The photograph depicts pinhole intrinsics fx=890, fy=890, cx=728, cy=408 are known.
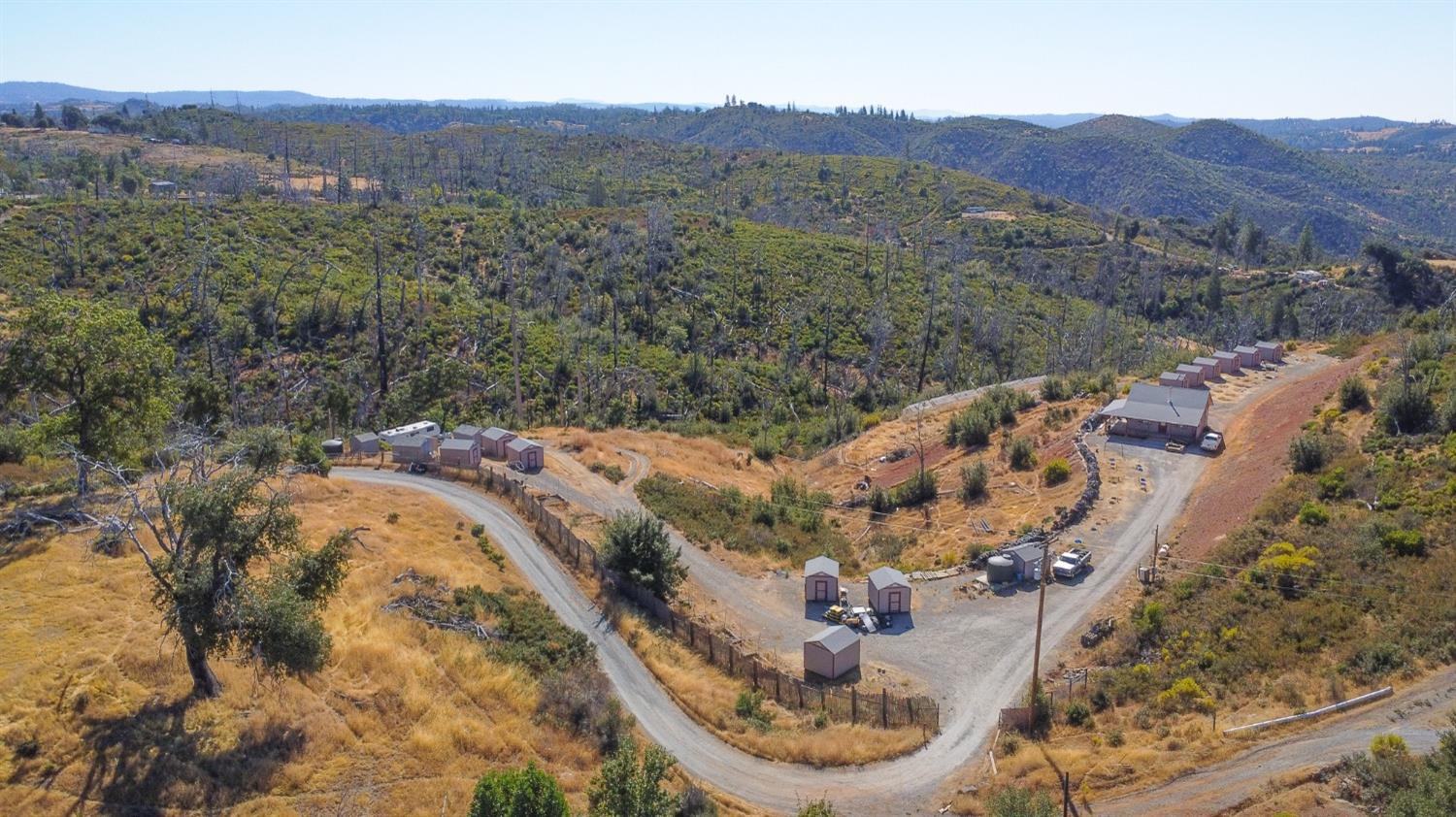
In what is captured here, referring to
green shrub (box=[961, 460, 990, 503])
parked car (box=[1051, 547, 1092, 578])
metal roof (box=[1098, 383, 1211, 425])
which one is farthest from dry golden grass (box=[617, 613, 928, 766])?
metal roof (box=[1098, 383, 1211, 425])

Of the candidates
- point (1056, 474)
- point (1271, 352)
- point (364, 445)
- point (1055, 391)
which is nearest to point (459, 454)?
point (364, 445)

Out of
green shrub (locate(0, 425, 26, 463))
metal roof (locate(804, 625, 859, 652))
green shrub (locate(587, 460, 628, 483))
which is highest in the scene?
green shrub (locate(0, 425, 26, 463))

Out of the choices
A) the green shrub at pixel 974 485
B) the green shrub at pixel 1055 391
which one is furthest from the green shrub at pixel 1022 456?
the green shrub at pixel 1055 391

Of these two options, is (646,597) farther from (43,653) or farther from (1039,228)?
(1039,228)

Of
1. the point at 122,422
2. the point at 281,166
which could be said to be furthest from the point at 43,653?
the point at 281,166

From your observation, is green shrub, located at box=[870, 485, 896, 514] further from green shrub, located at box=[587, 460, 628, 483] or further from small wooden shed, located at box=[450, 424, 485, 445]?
small wooden shed, located at box=[450, 424, 485, 445]

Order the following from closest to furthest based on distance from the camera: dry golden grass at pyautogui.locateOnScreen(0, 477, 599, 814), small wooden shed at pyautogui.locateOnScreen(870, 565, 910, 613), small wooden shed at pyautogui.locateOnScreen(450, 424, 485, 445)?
dry golden grass at pyautogui.locateOnScreen(0, 477, 599, 814) → small wooden shed at pyautogui.locateOnScreen(870, 565, 910, 613) → small wooden shed at pyautogui.locateOnScreen(450, 424, 485, 445)

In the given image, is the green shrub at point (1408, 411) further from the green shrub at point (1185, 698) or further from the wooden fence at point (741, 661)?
the wooden fence at point (741, 661)
